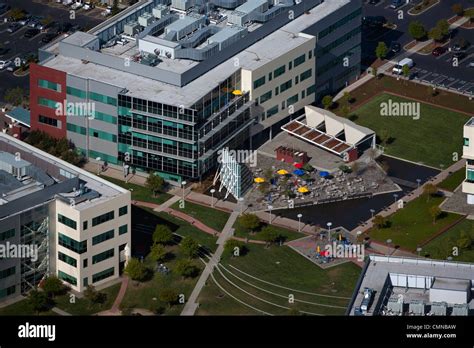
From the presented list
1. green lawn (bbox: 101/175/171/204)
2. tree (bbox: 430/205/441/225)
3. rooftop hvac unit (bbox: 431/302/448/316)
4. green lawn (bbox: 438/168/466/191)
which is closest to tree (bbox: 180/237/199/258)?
green lawn (bbox: 101/175/171/204)

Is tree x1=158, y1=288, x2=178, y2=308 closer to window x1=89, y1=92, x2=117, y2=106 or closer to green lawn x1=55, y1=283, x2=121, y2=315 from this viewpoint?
green lawn x1=55, y1=283, x2=121, y2=315

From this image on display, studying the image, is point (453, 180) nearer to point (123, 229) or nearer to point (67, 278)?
point (123, 229)

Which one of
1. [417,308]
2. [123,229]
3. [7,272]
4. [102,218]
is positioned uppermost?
[417,308]

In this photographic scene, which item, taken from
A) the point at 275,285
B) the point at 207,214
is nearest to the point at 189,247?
the point at 275,285

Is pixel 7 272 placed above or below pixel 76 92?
below

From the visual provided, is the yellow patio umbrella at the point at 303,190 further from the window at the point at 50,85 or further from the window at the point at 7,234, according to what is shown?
the window at the point at 7,234

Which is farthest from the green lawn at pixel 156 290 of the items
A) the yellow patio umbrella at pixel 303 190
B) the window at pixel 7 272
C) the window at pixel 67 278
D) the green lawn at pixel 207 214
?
the yellow patio umbrella at pixel 303 190
